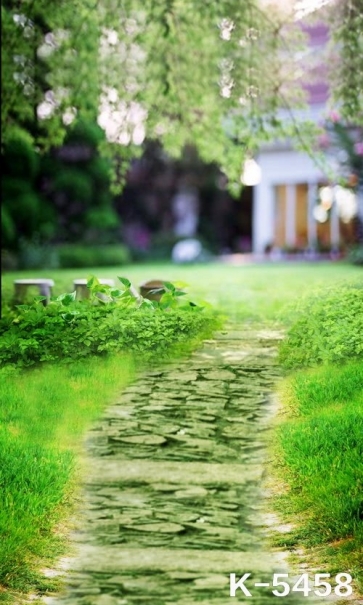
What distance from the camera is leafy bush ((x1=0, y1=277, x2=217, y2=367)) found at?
119 inches

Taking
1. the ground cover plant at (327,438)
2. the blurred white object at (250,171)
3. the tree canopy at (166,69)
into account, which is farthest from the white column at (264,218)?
the ground cover plant at (327,438)

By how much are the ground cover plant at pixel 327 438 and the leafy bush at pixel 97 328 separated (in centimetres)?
39

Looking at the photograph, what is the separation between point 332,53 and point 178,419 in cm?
186

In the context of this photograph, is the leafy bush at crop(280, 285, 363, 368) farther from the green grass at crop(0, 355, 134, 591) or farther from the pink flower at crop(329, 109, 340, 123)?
the pink flower at crop(329, 109, 340, 123)

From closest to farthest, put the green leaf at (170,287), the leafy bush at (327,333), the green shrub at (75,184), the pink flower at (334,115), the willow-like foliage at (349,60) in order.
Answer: the leafy bush at (327,333) → the green leaf at (170,287) → the willow-like foliage at (349,60) → the pink flower at (334,115) → the green shrub at (75,184)

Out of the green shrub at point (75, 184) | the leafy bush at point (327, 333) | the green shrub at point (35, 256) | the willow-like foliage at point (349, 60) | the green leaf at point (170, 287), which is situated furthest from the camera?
the green shrub at point (75, 184)

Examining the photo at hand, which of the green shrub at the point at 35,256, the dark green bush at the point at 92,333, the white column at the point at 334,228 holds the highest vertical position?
the white column at the point at 334,228

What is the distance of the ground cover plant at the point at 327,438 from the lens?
273 cm

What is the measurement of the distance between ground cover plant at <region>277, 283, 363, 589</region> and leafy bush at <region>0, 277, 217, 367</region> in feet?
1.27

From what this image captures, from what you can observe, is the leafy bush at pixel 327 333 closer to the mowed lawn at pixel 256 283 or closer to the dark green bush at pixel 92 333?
the mowed lawn at pixel 256 283

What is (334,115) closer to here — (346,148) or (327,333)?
(346,148)

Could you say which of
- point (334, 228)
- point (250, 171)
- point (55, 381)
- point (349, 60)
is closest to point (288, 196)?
Answer: point (250, 171)

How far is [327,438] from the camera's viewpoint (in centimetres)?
279

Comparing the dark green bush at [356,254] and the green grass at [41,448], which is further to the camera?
the dark green bush at [356,254]
